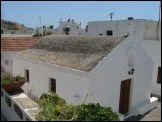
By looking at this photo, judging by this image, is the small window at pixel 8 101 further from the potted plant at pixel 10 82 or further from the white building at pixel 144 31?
the white building at pixel 144 31

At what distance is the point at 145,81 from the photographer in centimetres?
Result: 1442

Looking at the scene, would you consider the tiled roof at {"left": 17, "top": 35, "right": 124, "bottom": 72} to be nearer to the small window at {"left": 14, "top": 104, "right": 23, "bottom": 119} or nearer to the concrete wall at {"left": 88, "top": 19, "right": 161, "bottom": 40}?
the small window at {"left": 14, "top": 104, "right": 23, "bottom": 119}

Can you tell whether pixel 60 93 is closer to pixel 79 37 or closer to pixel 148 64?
pixel 79 37

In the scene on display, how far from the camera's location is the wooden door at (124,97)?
1293 cm

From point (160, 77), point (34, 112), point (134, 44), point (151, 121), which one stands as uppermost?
point (134, 44)

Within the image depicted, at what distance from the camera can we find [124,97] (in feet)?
43.2

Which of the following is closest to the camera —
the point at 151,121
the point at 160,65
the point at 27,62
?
the point at 151,121

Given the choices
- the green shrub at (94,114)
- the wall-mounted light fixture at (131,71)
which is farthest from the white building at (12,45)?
the green shrub at (94,114)

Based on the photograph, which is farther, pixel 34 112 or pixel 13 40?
pixel 13 40

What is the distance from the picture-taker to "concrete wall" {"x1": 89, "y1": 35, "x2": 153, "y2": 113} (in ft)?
35.3

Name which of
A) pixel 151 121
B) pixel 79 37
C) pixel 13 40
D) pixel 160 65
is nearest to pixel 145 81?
pixel 151 121

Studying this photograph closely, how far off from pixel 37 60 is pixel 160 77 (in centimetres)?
972

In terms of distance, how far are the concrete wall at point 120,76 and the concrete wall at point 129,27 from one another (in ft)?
25.7

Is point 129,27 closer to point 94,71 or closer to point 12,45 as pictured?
point 12,45
